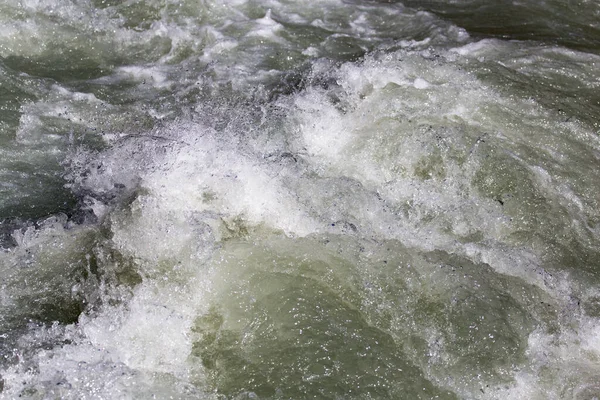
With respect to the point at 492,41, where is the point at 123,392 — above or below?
below

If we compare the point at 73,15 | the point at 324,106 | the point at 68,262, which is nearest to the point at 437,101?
the point at 324,106

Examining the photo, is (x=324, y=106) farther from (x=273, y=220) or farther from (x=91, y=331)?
(x=91, y=331)

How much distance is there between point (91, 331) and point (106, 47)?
129 inches

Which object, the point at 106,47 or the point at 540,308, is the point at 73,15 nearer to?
the point at 106,47

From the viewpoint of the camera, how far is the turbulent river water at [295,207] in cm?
306

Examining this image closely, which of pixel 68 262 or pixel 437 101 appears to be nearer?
pixel 68 262

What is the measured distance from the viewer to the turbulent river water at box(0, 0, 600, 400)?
3062mm

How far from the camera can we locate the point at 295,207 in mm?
3781

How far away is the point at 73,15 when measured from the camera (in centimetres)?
576

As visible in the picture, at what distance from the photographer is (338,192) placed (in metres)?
3.90

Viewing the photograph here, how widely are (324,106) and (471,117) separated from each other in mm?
1079

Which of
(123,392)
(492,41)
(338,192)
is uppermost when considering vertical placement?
(492,41)

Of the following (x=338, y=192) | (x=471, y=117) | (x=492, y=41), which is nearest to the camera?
(x=338, y=192)

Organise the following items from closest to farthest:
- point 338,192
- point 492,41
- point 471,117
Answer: point 338,192
point 471,117
point 492,41
